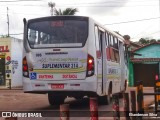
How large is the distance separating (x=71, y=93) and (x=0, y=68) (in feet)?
90.5

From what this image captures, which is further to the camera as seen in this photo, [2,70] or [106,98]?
[2,70]

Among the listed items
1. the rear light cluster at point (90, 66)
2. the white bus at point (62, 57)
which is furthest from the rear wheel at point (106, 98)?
the rear light cluster at point (90, 66)

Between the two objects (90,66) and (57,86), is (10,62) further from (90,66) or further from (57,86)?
(90,66)

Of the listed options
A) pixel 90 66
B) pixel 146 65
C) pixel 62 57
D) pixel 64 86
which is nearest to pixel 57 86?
pixel 64 86

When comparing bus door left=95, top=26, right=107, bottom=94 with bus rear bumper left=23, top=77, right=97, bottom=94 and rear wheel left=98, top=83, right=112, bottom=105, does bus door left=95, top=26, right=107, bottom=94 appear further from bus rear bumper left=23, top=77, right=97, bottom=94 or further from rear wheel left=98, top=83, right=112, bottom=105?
rear wheel left=98, top=83, right=112, bottom=105

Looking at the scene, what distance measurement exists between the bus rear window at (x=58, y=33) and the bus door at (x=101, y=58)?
782 mm

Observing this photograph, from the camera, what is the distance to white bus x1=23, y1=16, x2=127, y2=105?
1362cm

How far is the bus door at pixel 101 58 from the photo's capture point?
1442 cm

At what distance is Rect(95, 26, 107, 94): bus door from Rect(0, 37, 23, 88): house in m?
24.0

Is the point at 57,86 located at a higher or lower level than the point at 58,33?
lower

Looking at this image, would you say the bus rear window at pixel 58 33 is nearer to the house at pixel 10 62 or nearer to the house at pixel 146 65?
the house at pixel 10 62

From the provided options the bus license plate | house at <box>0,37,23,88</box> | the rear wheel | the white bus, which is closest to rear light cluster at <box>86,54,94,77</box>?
the white bus

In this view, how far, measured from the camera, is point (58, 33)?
46.1ft

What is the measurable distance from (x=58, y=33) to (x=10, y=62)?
26.2 m
